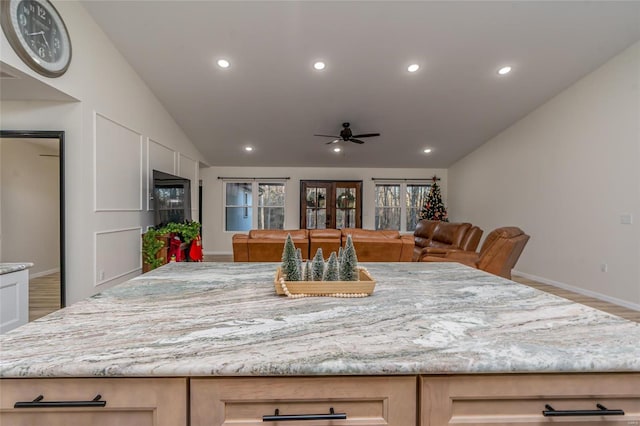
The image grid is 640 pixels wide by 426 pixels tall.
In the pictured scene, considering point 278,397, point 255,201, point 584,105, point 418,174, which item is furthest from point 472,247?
point 255,201

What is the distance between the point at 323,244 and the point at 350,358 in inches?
129

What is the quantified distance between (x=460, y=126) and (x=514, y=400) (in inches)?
245

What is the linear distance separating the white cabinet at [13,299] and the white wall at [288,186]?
228 inches

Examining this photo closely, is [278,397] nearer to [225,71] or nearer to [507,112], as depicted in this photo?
[225,71]

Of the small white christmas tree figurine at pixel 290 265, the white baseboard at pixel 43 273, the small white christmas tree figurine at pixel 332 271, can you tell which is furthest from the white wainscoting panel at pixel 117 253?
the small white christmas tree figurine at pixel 332 271

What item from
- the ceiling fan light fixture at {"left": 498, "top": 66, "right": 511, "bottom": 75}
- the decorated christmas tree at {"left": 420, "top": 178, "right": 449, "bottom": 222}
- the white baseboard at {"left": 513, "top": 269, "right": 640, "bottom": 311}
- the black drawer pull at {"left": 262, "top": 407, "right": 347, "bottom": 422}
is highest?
the ceiling fan light fixture at {"left": 498, "top": 66, "right": 511, "bottom": 75}

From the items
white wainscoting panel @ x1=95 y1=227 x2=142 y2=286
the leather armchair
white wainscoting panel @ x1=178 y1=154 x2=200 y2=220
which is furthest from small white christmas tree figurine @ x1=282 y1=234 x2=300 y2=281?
white wainscoting panel @ x1=178 y1=154 x2=200 y2=220

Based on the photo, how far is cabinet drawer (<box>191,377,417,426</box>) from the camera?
707 millimetres

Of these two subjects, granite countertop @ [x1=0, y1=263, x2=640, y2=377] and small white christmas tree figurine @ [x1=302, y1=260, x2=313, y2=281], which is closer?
granite countertop @ [x1=0, y1=263, x2=640, y2=377]

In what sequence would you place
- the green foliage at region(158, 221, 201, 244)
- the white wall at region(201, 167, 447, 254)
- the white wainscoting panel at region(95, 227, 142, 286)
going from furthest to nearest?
the white wall at region(201, 167, 447, 254) → the green foliage at region(158, 221, 201, 244) → the white wainscoting panel at region(95, 227, 142, 286)

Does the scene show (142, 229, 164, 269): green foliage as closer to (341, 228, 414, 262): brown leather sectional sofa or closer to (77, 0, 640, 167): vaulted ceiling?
(77, 0, 640, 167): vaulted ceiling

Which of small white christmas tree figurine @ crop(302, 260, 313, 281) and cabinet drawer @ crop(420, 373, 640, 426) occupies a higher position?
small white christmas tree figurine @ crop(302, 260, 313, 281)

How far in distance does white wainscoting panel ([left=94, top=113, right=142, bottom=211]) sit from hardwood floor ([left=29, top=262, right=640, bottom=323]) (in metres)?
1.32

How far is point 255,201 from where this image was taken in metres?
8.38
